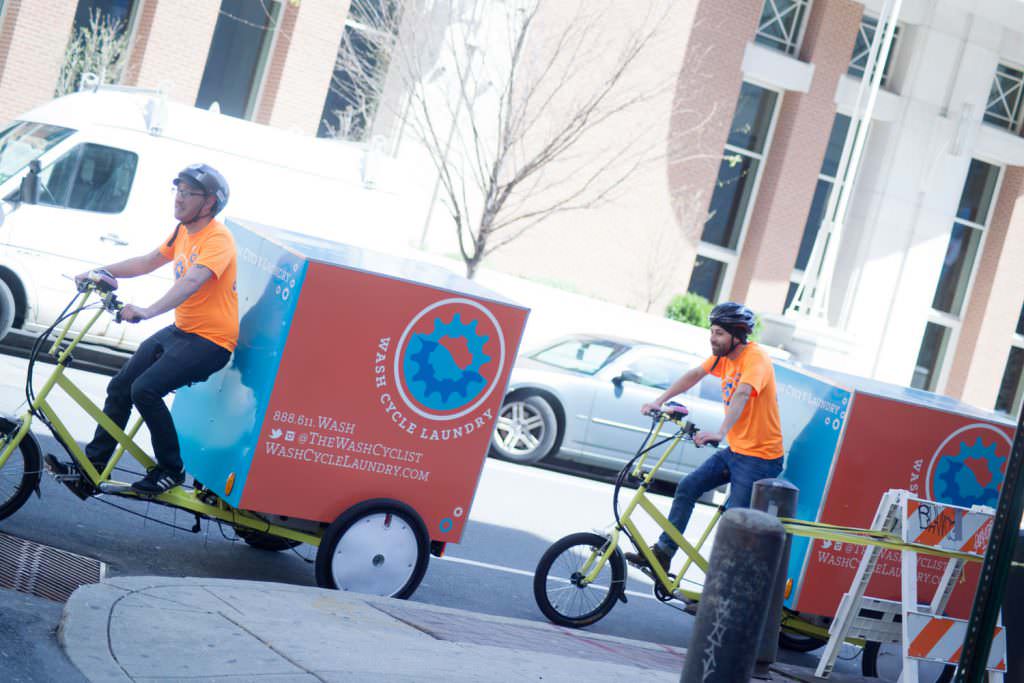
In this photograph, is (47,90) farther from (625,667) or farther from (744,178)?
(625,667)

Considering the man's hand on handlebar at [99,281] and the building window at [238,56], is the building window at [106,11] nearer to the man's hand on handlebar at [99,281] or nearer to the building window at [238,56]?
the building window at [238,56]

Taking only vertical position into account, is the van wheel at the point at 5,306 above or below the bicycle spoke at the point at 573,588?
above

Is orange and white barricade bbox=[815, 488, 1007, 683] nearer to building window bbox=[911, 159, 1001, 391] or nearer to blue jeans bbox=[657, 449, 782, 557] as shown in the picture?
blue jeans bbox=[657, 449, 782, 557]

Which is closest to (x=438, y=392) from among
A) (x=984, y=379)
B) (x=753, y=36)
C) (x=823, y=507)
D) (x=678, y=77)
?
(x=823, y=507)

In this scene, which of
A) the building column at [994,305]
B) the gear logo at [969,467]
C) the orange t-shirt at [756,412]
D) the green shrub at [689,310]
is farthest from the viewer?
the building column at [994,305]

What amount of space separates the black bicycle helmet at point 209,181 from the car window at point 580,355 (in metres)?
7.26

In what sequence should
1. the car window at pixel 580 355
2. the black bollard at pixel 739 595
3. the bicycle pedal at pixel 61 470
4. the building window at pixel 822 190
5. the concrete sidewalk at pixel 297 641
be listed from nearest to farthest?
the black bollard at pixel 739 595 → the concrete sidewalk at pixel 297 641 → the bicycle pedal at pixel 61 470 → the car window at pixel 580 355 → the building window at pixel 822 190

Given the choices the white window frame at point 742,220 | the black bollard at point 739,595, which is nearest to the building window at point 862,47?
the white window frame at point 742,220

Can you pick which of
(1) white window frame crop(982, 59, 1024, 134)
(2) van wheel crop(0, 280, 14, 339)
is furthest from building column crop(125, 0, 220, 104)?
(1) white window frame crop(982, 59, 1024, 134)

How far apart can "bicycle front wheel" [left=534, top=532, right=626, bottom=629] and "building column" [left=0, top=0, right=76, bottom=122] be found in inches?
646

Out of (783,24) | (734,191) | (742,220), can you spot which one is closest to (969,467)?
(742,220)

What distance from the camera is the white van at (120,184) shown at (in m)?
11.7

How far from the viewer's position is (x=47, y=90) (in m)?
20.7

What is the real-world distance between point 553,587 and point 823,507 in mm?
1803
